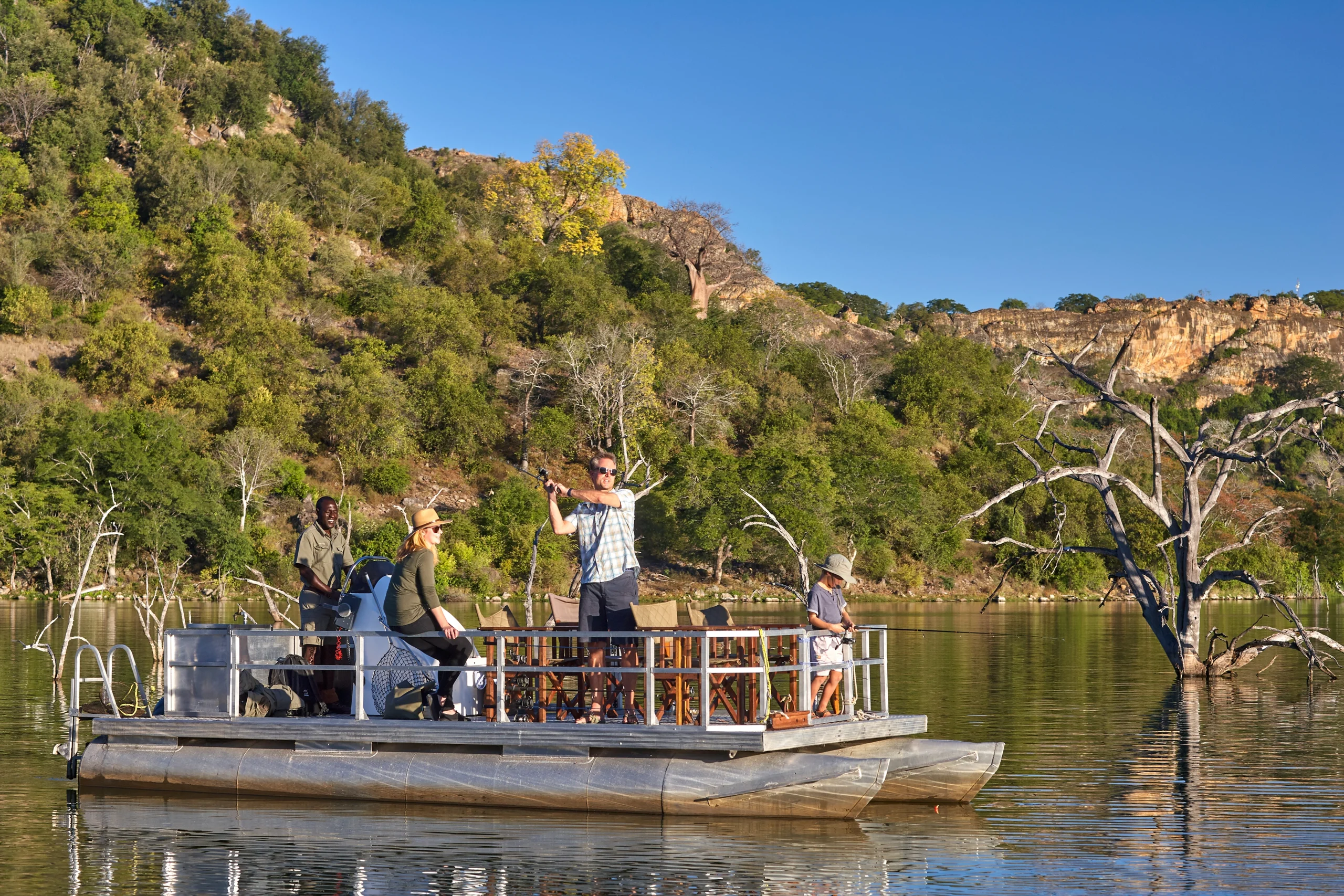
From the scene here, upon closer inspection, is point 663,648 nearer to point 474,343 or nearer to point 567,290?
point 474,343

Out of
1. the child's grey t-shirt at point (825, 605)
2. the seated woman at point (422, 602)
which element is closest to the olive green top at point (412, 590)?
the seated woman at point (422, 602)

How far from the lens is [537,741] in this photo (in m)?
12.0

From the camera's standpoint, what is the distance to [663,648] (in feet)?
40.4

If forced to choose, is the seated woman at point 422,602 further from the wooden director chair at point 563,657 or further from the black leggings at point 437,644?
the wooden director chair at point 563,657

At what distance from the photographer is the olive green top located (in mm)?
12195

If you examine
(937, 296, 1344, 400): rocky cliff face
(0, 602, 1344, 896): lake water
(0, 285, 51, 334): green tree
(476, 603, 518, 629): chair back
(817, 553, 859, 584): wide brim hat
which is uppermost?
(937, 296, 1344, 400): rocky cliff face

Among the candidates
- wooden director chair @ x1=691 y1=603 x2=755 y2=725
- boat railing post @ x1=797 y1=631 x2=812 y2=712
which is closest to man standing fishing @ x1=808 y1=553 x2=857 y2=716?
boat railing post @ x1=797 y1=631 x2=812 y2=712

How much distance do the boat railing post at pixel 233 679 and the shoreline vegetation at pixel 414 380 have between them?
34.8m

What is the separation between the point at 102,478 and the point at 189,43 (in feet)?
237

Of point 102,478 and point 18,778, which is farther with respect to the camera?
point 102,478

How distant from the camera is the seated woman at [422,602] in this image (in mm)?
12094

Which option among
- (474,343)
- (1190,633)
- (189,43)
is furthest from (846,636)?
(189,43)

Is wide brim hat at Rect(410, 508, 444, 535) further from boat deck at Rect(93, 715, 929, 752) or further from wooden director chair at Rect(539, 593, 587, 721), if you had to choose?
boat deck at Rect(93, 715, 929, 752)

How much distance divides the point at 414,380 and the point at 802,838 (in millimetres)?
71105
